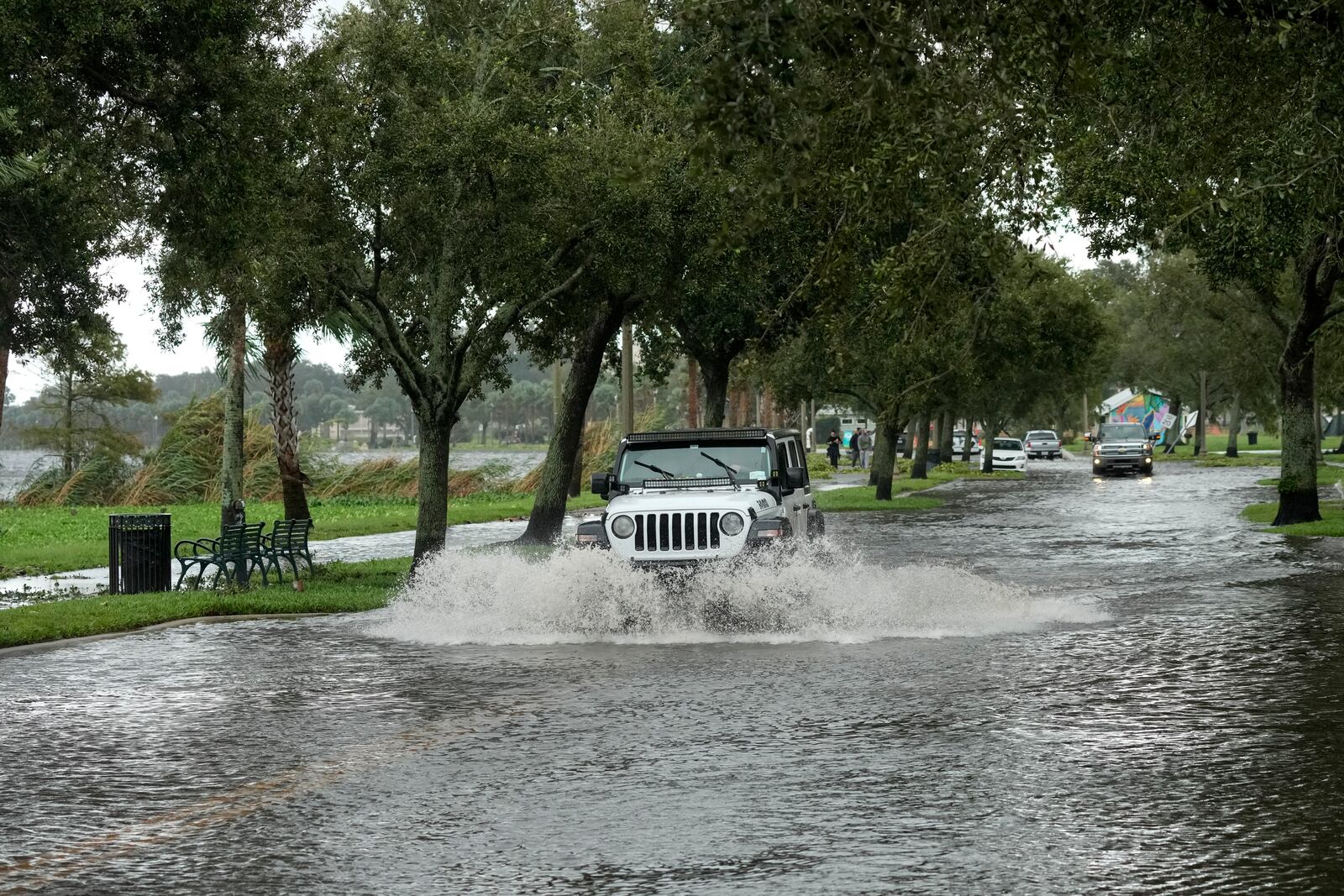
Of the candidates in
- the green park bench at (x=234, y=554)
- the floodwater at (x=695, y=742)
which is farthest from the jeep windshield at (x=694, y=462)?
the green park bench at (x=234, y=554)

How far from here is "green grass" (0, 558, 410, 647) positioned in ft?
50.5

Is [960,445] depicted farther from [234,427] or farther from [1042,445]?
[234,427]

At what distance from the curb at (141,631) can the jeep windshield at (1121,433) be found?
49445mm

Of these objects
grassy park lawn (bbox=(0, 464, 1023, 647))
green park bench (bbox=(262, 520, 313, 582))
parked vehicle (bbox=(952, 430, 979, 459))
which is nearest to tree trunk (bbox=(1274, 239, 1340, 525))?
grassy park lawn (bbox=(0, 464, 1023, 647))

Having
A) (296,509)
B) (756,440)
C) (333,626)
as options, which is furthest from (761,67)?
(296,509)

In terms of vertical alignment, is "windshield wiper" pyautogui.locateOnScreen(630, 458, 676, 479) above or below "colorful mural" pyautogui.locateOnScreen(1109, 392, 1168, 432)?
below

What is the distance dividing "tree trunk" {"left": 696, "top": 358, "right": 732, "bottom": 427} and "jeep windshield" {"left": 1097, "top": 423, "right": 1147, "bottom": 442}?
29.4 m

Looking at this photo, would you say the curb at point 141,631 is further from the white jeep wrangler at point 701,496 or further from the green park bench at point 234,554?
the white jeep wrangler at point 701,496

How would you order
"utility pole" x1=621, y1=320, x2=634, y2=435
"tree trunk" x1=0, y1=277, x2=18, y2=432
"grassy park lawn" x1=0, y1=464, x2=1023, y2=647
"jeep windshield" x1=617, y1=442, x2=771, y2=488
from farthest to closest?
"utility pole" x1=621, y1=320, x2=634, y2=435 < "tree trunk" x1=0, y1=277, x2=18, y2=432 < "jeep windshield" x1=617, y1=442, x2=771, y2=488 < "grassy park lawn" x1=0, y1=464, x2=1023, y2=647

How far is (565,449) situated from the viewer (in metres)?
29.7

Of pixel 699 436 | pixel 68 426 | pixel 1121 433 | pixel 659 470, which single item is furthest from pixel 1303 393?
pixel 68 426

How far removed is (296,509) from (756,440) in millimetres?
13676

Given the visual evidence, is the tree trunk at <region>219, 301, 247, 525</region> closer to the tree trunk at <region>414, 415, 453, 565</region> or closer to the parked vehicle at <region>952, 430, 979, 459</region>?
the tree trunk at <region>414, 415, 453, 565</region>

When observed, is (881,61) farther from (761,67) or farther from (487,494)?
(487,494)
